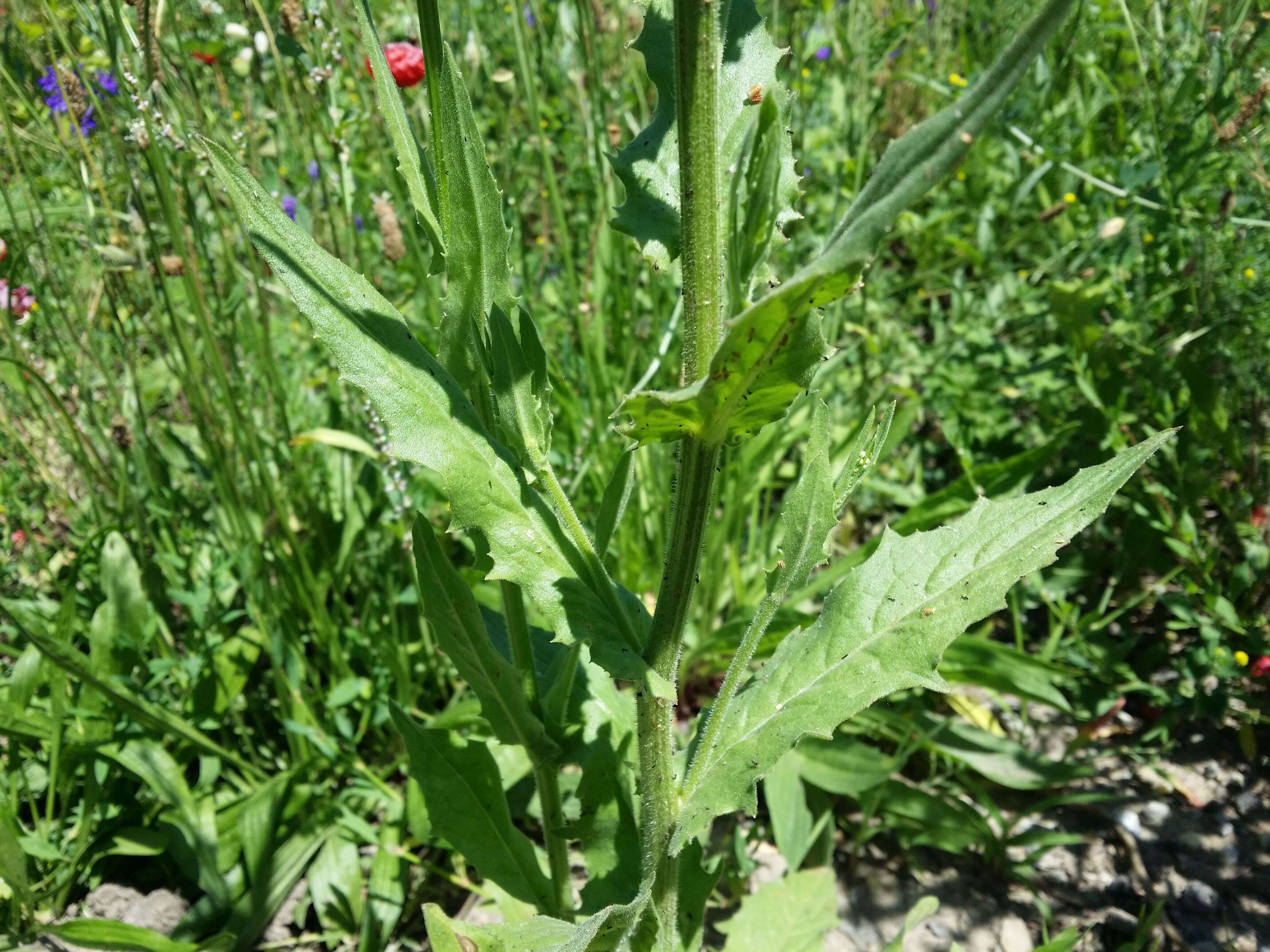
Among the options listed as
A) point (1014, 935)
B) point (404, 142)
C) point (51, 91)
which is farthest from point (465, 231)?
point (51, 91)

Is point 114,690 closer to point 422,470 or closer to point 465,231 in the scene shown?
point 422,470

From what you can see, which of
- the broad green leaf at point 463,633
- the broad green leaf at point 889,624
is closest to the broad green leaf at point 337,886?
the broad green leaf at point 463,633

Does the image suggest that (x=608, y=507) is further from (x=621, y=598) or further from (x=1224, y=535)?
(x=1224, y=535)

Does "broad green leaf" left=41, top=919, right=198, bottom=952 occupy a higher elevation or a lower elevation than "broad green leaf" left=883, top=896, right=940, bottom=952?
higher

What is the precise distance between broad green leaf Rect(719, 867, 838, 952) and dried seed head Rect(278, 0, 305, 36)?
1751 millimetres

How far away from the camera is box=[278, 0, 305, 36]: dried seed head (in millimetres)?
1593

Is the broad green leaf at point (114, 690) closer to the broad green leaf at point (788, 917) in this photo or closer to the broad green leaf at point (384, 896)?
the broad green leaf at point (384, 896)

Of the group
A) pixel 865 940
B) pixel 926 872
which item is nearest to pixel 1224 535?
pixel 926 872

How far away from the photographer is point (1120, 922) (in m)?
1.82

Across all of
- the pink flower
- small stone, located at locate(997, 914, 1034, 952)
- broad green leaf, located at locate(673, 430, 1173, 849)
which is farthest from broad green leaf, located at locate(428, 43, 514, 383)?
small stone, located at locate(997, 914, 1034, 952)

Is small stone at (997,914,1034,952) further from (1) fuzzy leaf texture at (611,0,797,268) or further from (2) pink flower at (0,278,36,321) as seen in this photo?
(2) pink flower at (0,278,36,321)

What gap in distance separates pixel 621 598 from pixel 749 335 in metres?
0.47

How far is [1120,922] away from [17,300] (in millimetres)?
2651

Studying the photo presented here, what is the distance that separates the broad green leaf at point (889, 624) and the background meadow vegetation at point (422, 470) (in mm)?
404
